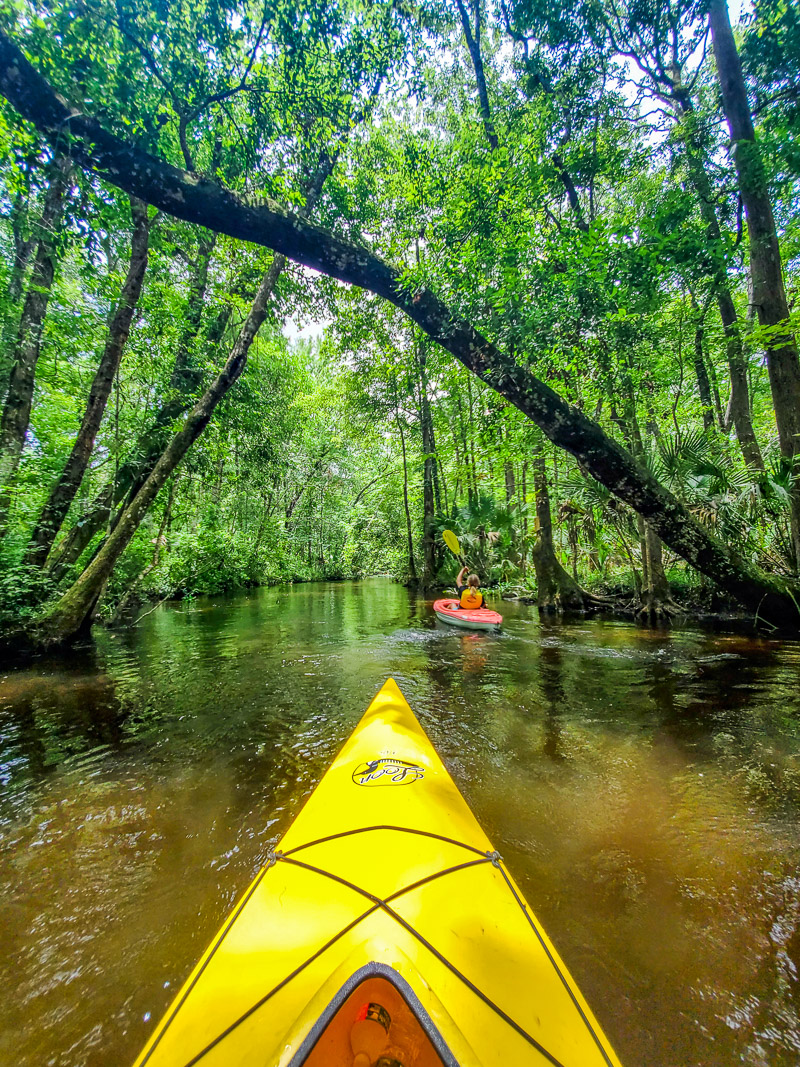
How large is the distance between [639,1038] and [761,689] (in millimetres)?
4688

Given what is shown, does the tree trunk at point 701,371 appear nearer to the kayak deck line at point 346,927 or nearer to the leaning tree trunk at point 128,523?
the leaning tree trunk at point 128,523

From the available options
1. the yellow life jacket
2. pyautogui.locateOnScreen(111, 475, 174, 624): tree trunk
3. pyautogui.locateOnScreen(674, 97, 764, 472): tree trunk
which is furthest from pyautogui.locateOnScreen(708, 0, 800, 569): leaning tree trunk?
pyautogui.locateOnScreen(111, 475, 174, 624): tree trunk

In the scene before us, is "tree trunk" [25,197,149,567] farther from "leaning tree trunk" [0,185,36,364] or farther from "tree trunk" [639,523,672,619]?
"tree trunk" [639,523,672,619]

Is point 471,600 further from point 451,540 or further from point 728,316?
point 728,316

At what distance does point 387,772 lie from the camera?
2.17 metres

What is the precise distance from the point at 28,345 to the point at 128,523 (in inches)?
123

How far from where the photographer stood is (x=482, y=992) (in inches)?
42.2

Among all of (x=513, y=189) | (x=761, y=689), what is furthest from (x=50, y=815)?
(x=513, y=189)

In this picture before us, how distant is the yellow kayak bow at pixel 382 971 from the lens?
96 cm

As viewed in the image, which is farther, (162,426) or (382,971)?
(162,426)

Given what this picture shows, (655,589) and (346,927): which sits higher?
(655,589)

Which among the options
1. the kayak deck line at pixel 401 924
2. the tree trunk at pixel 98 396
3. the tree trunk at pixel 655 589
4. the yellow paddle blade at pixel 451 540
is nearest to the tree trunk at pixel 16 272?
the tree trunk at pixel 98 396

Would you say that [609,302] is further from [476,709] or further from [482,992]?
[482,992]

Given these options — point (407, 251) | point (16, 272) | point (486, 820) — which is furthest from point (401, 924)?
point (16, 272)
